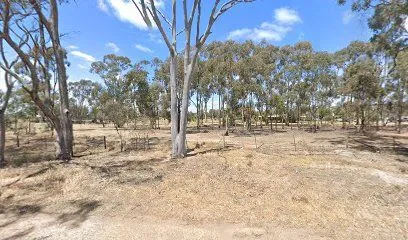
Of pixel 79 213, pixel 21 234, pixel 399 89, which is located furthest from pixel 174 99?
pixel 399 89

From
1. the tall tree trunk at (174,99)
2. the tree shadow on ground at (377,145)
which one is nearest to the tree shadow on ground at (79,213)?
the tall tree trunk at (174,99)

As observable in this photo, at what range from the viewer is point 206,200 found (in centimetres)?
826

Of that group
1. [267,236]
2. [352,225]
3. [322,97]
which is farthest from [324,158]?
[322,97]

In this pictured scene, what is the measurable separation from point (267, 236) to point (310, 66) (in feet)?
104

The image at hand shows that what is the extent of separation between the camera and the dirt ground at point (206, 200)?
661 centimetres

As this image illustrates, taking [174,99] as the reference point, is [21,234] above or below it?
below

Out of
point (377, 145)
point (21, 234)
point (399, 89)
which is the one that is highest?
point (399, 89)

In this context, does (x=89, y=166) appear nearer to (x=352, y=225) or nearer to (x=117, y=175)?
(x=117, y=175)

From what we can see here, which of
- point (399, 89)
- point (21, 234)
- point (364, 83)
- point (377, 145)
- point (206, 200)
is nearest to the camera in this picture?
point (21, 234)

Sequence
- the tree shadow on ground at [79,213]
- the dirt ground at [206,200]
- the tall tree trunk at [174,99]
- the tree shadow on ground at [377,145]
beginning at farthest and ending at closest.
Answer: the tree shadow on ground at [377,145]
the tall tree trunk at [174,99]
the tree shadow on ground at [79,213]
the dirt ground at [206,200]

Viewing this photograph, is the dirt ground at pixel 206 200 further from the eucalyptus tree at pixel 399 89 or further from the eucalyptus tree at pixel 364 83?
the eucalyptus tree at pixel 399 89

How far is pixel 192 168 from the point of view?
1120cm

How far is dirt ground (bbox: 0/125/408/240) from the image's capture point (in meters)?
6.61

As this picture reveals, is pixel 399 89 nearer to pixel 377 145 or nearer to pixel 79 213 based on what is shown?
pixel 377 145
